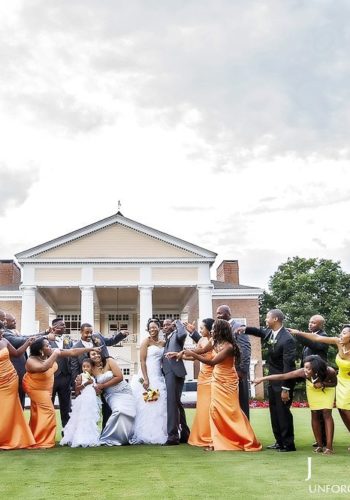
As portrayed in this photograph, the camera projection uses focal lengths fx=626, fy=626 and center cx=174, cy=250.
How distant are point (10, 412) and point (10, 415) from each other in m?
0.05

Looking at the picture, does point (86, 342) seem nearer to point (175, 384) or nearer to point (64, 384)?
point (64, 384)

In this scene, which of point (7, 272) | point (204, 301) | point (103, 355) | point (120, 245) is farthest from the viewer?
point (7, 272)

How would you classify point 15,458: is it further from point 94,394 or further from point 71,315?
point 71,315

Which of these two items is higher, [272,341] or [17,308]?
[17,308]

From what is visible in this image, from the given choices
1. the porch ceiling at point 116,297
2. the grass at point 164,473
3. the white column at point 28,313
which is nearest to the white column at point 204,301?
the porch ceiling at point 116,297

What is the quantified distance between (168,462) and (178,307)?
41977mm

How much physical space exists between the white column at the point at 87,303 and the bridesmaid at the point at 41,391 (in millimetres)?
29072

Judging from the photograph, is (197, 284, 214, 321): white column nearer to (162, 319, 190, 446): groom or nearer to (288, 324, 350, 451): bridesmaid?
(162, 319, 190, 446): groom

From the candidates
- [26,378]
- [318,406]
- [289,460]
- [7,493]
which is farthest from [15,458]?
[318,406]

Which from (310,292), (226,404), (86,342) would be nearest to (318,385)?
(226,404)

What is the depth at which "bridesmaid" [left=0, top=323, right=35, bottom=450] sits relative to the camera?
10195mm

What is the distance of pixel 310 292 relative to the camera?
59.2m

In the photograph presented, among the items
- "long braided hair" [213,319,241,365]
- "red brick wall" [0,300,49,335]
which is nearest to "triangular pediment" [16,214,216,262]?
"red brick wall" [0,300,49,335]

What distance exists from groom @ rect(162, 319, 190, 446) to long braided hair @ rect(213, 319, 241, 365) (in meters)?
1.43
